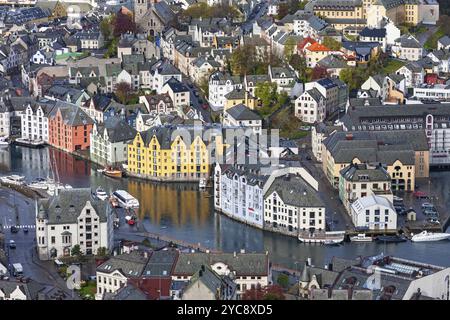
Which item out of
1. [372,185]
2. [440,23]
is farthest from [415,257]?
[440,23]

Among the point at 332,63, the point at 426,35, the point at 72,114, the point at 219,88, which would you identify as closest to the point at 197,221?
the point at 72,114

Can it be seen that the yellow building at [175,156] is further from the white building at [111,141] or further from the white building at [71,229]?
the white building at [71,229]

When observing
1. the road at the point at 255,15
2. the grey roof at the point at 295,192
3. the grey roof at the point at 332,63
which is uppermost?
the road at the point at 255,15

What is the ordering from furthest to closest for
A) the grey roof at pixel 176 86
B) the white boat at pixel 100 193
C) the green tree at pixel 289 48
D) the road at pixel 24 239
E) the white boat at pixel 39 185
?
the green tree at pixel 289 48
the grey roof at pixel 176 86
the white boat at pixel 39 185
the white boat at pixel 100 193
the road at pixel 24 239

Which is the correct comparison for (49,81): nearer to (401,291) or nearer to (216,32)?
(216,32)

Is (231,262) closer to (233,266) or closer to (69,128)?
(233,266)

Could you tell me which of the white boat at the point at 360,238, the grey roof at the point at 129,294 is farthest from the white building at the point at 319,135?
the grey roof at the point at 129,294
